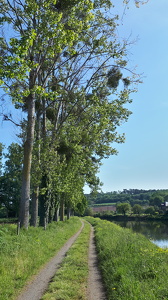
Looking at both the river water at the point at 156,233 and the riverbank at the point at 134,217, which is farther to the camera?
the riverbank at the point at 134,217

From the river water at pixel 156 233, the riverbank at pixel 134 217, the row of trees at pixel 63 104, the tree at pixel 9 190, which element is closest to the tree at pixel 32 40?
the row of trees at pixel 63 104

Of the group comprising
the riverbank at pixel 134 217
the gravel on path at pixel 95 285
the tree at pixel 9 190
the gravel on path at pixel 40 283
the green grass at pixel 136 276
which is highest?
the tree at pixel 9 190

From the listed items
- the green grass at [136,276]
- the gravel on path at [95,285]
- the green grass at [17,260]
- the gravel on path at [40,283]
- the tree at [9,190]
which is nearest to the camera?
the green grass at [136,276]

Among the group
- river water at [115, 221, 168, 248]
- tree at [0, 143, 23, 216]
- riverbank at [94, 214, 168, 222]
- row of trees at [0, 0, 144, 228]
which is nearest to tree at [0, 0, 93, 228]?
row of trees at [0, 0, 144, 228]

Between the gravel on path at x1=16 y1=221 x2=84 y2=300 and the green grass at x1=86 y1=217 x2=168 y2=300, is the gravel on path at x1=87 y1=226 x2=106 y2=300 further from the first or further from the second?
the gravel on path at x1=16 y1=221 x2=84 y2=300

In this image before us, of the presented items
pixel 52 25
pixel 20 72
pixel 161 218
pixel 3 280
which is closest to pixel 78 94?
pixel 52 25

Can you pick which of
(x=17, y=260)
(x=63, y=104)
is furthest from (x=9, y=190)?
(x=17, y=260)

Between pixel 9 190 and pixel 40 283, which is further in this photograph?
pixel 9 190

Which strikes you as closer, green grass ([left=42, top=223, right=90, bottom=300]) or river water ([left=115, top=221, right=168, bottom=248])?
green grass ([left=42, top=223, right=90, bottom=300])

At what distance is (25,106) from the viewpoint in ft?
58.7

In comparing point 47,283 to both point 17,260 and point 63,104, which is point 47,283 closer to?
point 17,260

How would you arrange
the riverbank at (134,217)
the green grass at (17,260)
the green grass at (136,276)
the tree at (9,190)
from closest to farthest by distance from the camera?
1. the green grass at (136,276)
2. the green grass at (17,260)
3. the tree at (9,190)
4. the riverbank at (134,217)

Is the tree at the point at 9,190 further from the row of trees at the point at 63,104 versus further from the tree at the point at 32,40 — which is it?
the tree at the point at 32,40

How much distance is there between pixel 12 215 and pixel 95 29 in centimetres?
5519
